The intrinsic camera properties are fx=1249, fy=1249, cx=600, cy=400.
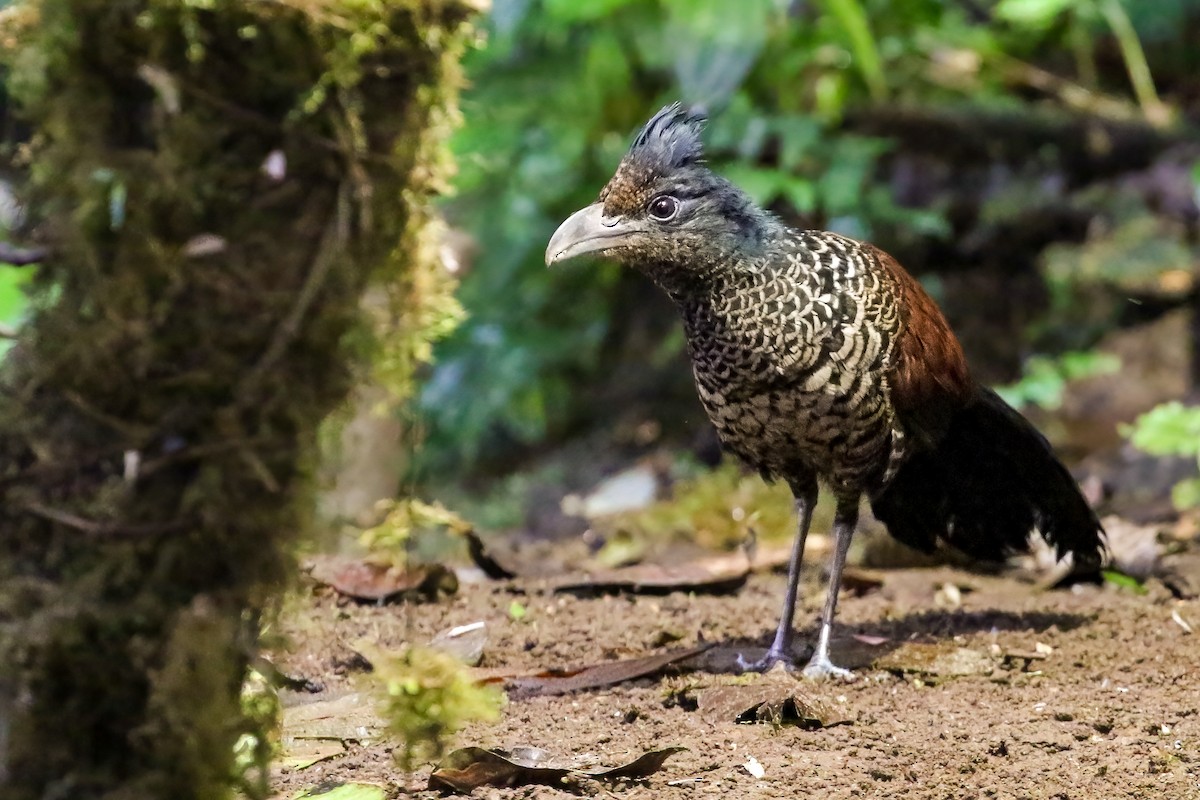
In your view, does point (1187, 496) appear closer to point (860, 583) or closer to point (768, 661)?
point (860, 583)

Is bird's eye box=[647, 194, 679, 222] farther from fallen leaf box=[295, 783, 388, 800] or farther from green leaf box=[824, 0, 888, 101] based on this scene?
green leaf box=[824, 0, 888, 101]

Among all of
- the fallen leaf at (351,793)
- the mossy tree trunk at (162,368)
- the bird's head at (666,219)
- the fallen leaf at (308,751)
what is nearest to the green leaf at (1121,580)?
the bird's head at (666,219)

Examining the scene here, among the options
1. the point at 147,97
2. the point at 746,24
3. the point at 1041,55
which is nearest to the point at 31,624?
the point at 147,97

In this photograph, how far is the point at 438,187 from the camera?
8.13 ft

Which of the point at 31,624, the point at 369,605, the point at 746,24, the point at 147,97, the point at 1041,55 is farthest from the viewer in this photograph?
the point at 1041,55

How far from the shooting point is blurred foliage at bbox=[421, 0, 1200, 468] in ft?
24.7

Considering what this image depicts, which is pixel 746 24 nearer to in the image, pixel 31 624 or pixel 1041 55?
pixel 1041 55

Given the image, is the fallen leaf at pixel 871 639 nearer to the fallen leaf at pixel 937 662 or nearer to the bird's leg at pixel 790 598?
the fallen leaf at pixel 937 662

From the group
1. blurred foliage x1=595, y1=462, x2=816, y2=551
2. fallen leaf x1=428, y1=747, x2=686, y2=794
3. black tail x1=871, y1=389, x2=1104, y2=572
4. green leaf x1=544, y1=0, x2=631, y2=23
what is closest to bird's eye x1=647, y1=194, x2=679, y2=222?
black tail x1=871, y1=389, x2=1104, y2=572

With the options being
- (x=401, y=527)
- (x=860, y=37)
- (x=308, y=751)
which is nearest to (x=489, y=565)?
(x=401, y=527)

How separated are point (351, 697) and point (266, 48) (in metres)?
1.71

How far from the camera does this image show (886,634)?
13.7 feet

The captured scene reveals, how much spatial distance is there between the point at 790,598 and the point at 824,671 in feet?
1.13

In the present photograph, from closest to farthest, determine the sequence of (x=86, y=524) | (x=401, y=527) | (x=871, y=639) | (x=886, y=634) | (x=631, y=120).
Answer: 1. (x=86, y=524)
2. (x=401, y=527)
3. (x=871, y=639)
4. (x=886, y=634)
5. (x=631, y=120)
